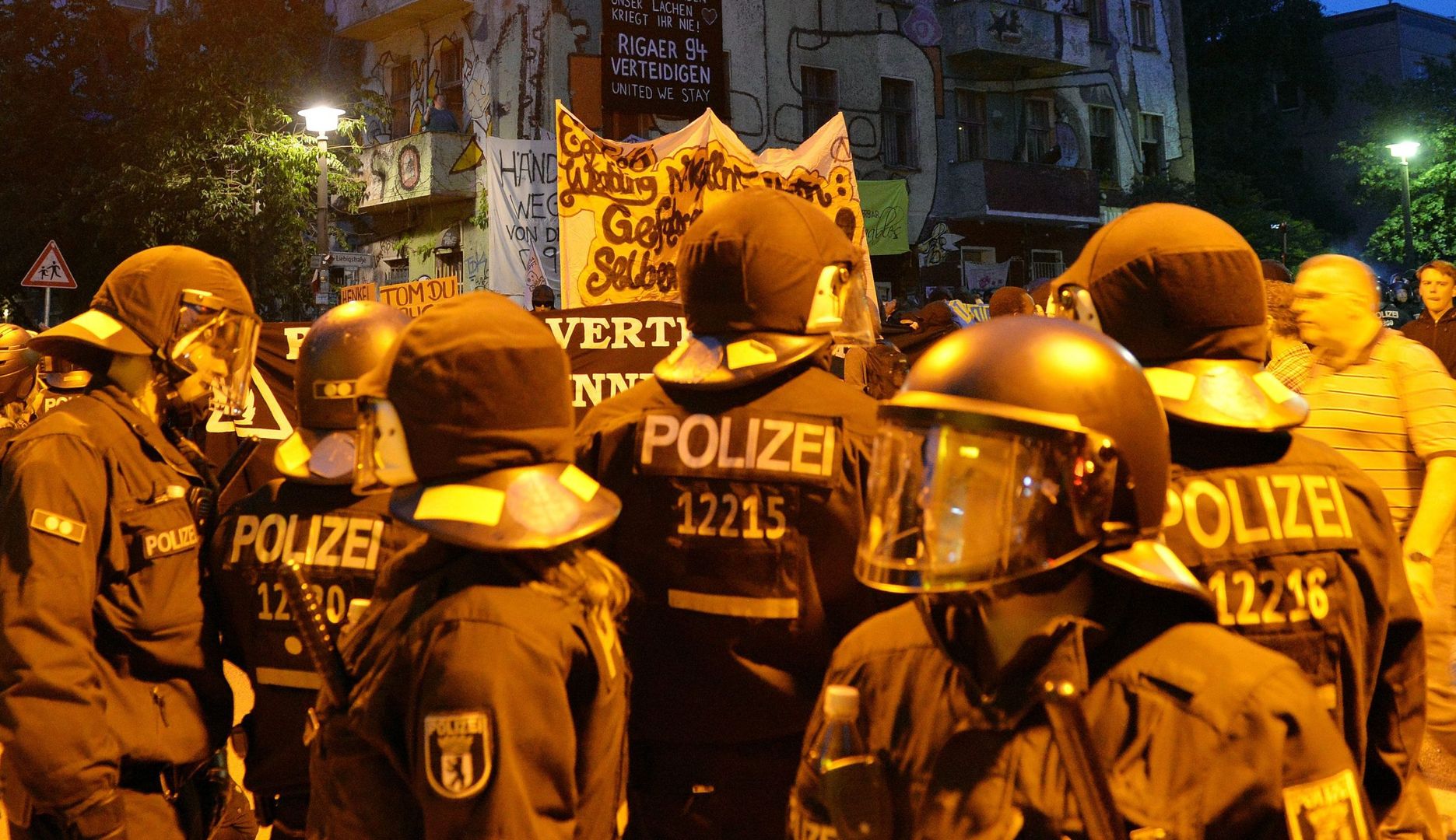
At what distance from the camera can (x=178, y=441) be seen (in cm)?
393

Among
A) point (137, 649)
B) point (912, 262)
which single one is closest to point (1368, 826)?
point (137, 649)

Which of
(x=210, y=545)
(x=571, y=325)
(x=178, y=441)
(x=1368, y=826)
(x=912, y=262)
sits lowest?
(x=1368, y=826)

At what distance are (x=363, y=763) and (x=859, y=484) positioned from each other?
1507 millimetres

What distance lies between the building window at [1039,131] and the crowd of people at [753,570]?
86.5 ft

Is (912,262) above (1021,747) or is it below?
above

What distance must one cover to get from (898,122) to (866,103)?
120 cm

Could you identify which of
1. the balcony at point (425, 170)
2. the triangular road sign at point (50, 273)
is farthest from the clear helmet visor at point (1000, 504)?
the balcony at point (425, 170)

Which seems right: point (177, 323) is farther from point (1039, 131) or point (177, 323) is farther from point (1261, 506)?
point (1039, 131)

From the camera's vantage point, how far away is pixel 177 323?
12.5ft

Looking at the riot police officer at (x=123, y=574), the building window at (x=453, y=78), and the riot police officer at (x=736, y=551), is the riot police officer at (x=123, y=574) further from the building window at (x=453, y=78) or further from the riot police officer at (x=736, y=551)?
the building window at (x=453, y=78)

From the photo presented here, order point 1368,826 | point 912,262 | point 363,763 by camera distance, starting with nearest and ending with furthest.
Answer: point 1368,826, point 363,763, point 912,262

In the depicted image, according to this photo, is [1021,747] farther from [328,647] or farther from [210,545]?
[210,545]

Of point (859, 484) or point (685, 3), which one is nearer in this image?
point (859, 484)

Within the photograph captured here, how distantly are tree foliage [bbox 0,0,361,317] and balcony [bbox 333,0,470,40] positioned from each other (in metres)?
1.38
